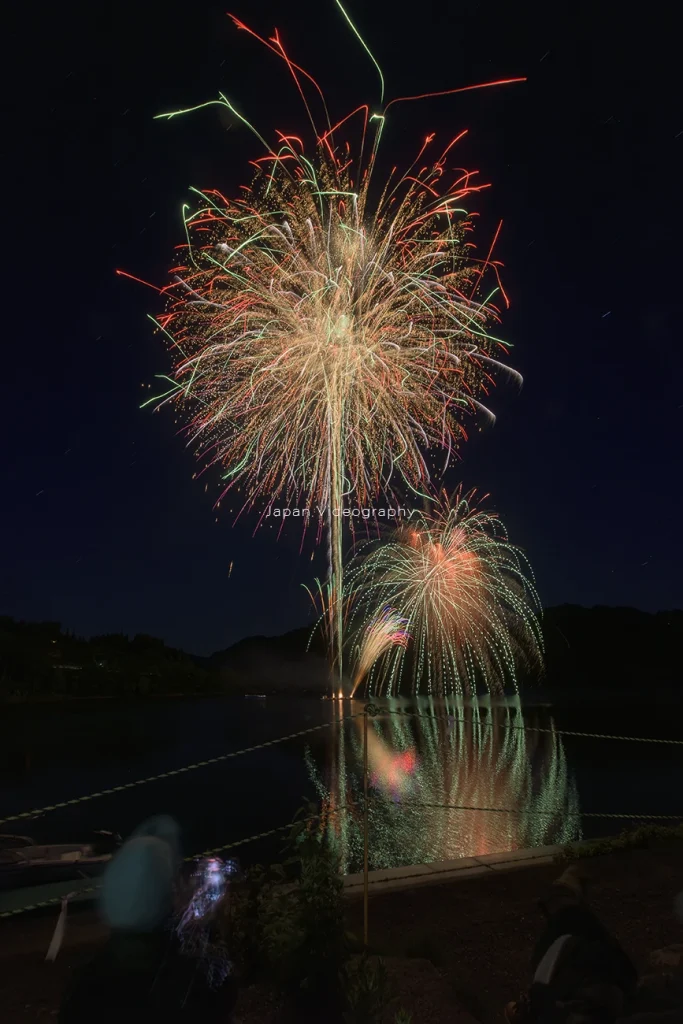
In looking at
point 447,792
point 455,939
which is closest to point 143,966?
point 455,939

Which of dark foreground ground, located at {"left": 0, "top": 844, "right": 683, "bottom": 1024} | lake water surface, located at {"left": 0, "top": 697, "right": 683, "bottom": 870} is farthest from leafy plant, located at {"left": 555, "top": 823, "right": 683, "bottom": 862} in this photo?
lake water surface, located at {"left": 0, "top": 697, "right": 683, "bottom": 870}

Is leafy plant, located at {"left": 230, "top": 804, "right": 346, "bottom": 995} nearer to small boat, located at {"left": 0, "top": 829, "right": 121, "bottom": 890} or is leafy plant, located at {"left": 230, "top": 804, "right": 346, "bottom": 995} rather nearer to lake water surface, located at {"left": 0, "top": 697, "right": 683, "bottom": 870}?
lake water surface, located at {"left": 0, "top": 697, "right": 683, "bottom": 870}

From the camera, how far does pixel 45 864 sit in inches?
445

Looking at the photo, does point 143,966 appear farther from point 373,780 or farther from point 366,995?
point 373,780

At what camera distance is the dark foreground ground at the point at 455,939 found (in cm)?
443

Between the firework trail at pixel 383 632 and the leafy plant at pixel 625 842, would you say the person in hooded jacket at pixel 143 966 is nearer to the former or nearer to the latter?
the leafy plant at pixel 625 842

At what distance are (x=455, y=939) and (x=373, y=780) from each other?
2153cm

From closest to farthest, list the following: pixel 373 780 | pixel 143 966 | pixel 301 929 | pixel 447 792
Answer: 1. pixel 143 966
2. pixel 301 929
3. pixel 447 792
4. pixel 373 780

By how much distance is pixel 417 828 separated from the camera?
17.6 m

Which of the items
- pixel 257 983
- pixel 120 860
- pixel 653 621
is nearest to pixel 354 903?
pixel 257 983

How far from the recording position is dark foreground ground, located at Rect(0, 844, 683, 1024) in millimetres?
4430

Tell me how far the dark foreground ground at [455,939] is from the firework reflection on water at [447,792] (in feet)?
3.37

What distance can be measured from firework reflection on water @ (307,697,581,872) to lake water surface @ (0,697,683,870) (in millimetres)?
76

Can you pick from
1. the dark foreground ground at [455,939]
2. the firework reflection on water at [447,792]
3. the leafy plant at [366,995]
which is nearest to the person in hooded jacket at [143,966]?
the dark foreground ground at [455,939]
